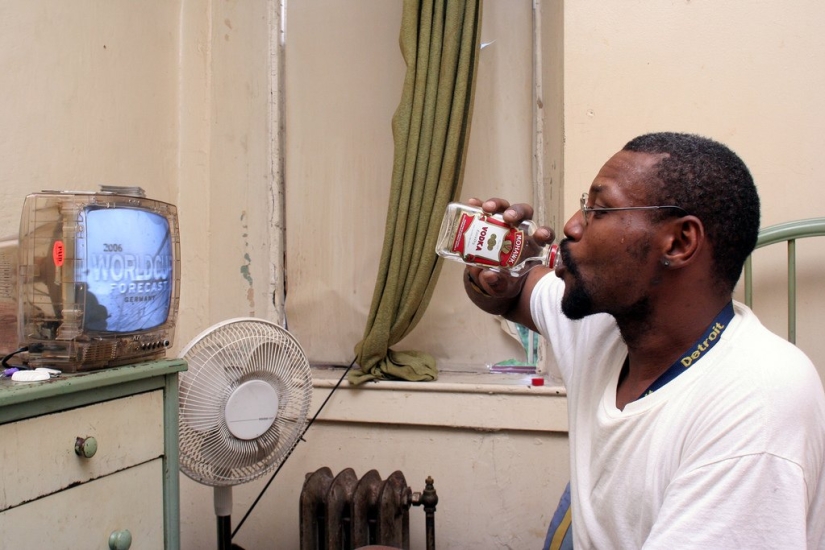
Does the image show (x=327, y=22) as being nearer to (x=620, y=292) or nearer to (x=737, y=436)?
(x=620, y=292)

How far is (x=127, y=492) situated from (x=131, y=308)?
33cm

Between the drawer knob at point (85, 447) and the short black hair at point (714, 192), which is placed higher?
the short black hair at point (714, 192)

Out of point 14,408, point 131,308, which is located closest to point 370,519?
point 131,308

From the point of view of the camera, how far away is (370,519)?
177 centimetres

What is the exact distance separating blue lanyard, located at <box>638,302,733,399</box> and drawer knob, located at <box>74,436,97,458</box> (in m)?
0.90

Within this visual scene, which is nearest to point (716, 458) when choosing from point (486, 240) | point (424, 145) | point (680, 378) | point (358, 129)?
point (680, 378)

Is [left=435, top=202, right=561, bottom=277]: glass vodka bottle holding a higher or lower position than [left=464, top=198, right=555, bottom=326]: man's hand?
higher

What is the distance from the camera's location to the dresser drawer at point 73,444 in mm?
1016

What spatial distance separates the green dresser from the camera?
1.02 m

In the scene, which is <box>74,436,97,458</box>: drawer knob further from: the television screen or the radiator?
the radiator

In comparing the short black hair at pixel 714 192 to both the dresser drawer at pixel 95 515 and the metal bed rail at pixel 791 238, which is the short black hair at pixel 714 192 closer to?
the metal bed rail at pixel 791 238

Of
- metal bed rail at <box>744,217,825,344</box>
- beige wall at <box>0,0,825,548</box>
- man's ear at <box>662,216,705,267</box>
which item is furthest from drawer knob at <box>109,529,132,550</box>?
metal bed rail at <box>744,217,825,344</box>

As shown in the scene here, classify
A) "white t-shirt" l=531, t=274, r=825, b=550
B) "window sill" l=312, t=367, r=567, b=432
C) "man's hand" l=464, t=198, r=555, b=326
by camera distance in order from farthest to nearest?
"window sill" l=312, t=367, r=567, b=432, "man's hand" l=464, t=198, r=555, b=326, "white t-shirt" l=531, t=274, r=825, b=550

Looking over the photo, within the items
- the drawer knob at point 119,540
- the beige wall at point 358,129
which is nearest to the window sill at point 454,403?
the beige wall at point 358,129
